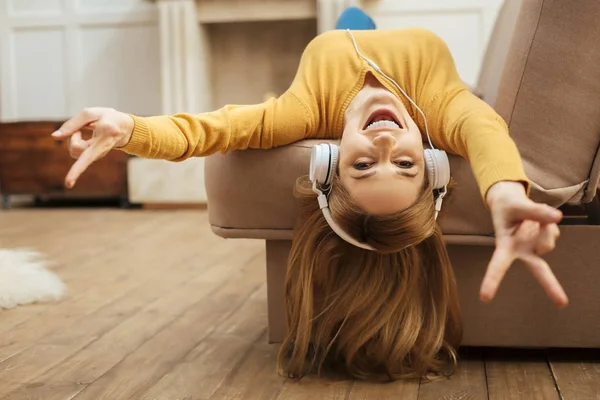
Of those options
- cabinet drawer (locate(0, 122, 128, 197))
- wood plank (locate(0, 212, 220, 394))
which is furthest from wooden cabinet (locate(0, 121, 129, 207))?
wood plank (locate(0, 212, 220, 394))

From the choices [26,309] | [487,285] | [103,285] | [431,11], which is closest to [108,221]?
[103,285]

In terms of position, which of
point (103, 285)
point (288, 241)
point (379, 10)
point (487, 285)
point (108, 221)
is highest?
point (379, 10)

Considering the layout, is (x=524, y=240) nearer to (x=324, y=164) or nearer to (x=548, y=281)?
(x=548, y=281)

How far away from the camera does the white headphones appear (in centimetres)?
113

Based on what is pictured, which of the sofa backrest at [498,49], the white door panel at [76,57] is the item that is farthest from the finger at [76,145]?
the white door panel at [76,57]

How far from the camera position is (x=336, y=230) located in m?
1.16

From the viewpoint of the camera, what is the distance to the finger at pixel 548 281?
752 millimetres

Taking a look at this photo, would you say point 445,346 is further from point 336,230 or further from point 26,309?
point 26,309

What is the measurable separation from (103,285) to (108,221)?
4.45 ft

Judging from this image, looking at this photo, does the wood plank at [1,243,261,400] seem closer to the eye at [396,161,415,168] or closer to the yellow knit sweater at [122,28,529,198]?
the yellow knit sweater at [122,28,529,198]

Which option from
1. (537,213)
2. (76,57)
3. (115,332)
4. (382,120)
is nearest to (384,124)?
(382,120)

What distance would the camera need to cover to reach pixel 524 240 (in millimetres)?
812

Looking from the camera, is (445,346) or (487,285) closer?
(487,285)

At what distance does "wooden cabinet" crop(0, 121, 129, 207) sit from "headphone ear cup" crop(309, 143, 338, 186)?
2.78 meters
